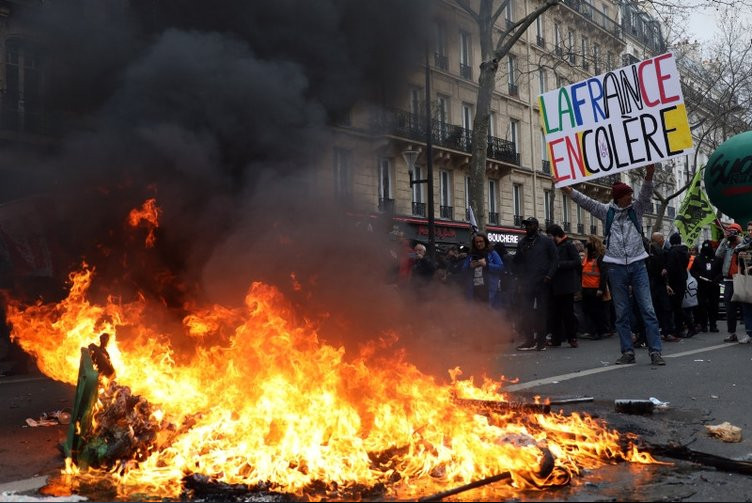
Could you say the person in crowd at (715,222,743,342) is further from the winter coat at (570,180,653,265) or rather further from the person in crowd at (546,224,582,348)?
the winter coat at (570,180,653,265)

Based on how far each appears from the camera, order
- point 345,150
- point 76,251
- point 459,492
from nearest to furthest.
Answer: point 459,492 < point 76,251 < point 345,150

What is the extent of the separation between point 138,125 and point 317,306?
1.84m

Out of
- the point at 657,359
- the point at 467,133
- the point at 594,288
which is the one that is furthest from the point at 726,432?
the point at 467,133

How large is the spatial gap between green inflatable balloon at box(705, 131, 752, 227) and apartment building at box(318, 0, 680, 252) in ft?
17.3

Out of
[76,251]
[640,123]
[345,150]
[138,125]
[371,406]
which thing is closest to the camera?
[371,406]

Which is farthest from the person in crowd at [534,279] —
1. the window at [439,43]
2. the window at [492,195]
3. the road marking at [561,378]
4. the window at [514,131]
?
the window at [492,195]

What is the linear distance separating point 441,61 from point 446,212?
799 inches

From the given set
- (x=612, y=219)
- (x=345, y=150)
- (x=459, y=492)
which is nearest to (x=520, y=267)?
(x=612, y=219)

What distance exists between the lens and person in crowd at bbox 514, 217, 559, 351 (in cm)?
952

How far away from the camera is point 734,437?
13.3ft

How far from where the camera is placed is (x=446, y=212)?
26.9 meters

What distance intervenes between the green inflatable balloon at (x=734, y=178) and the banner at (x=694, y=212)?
131 inches

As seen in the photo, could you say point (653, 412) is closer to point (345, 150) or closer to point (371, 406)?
point (371, 406)

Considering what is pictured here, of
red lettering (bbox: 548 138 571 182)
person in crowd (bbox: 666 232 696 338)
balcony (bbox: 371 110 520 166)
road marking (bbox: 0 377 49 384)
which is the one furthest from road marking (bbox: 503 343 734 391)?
road marking (bbox: 0 377 49 384)
